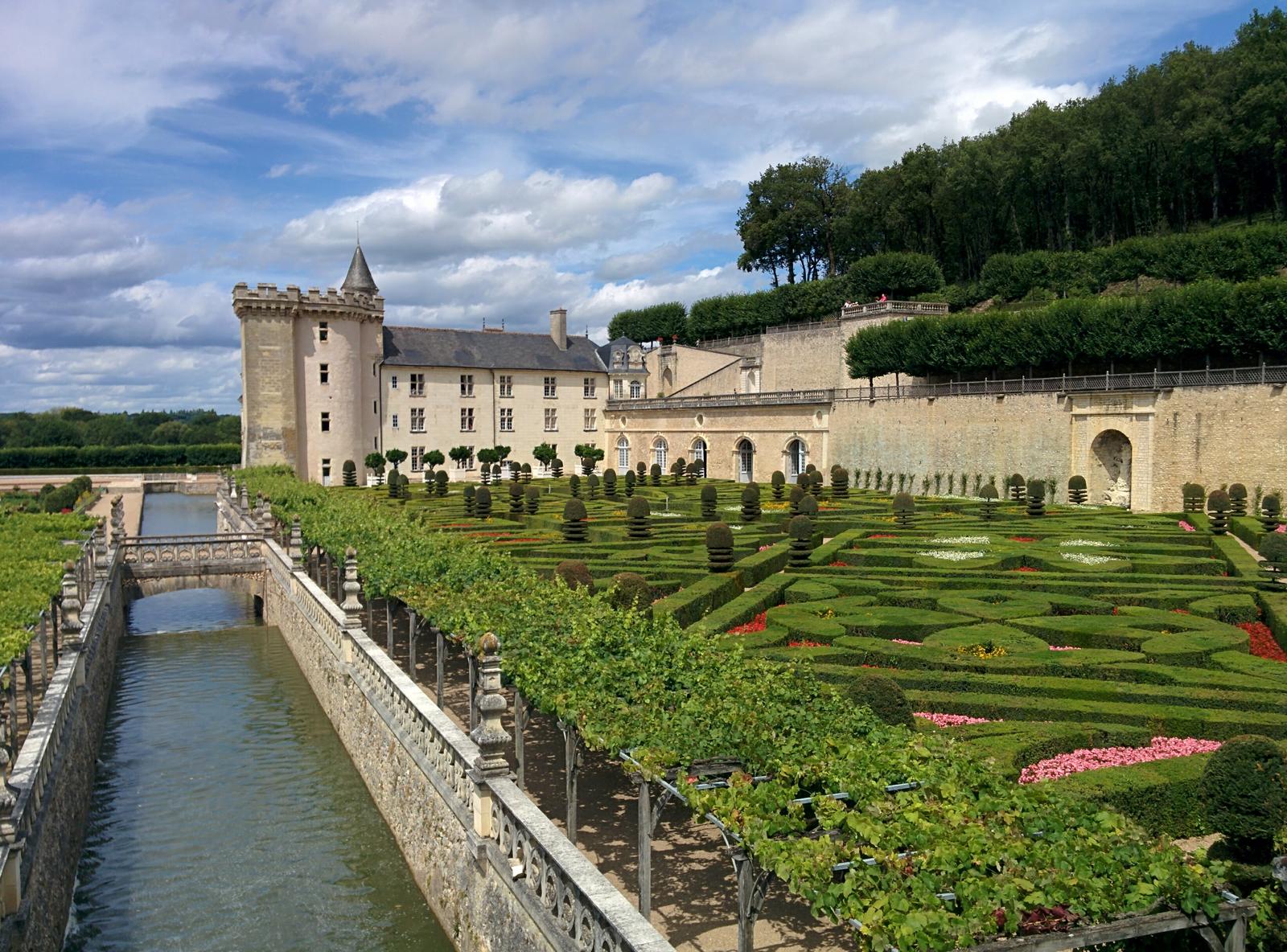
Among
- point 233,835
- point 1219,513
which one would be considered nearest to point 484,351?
point 1219,513

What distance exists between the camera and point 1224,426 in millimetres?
32688

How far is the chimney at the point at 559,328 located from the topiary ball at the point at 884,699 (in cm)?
5217

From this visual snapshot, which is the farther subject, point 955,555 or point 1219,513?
point 1219,513

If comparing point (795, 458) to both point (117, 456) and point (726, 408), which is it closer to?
point (726, 408)

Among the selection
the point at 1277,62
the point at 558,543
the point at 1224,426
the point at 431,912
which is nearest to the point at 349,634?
the point at 431,912

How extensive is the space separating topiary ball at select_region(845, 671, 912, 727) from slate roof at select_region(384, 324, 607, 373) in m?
46.6

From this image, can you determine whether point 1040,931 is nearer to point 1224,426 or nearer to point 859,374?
point 1224,426

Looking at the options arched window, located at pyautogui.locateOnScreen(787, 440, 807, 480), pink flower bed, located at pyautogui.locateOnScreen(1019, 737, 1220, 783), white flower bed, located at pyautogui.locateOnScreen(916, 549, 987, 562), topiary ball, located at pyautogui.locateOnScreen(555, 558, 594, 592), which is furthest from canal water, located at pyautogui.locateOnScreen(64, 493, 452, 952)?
arched window, located at pyautogui.locateOnScreen(787, 440, 807, 480)

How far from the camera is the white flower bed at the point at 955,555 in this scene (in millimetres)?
22078

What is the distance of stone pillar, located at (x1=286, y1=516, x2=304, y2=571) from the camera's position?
23.9 metres

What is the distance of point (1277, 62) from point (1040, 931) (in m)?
51.7

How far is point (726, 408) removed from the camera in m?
53.2

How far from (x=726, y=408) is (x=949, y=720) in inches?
1643

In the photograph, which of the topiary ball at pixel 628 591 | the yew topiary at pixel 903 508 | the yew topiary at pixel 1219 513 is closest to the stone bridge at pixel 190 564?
the topiary ball at pixel 628 591
